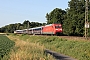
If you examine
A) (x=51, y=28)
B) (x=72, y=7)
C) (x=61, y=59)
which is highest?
(x=72, y=7)

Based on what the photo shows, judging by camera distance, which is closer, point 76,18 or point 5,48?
point 5,48

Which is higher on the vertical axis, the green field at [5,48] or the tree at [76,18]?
the tree at [76,18]

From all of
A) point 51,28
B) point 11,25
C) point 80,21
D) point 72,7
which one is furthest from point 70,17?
point 11,25

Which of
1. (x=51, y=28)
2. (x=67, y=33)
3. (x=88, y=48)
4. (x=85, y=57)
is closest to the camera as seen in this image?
(x=85, y=57)

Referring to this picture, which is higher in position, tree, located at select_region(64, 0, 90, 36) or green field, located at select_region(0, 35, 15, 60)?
tree, located at select_region(64, 0, 90, 36)

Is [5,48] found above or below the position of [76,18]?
below

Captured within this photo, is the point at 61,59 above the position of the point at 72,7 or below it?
below

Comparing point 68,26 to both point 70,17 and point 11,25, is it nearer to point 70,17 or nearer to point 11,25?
point 70,17

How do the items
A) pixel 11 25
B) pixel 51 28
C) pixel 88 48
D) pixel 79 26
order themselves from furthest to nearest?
pixel 11 25
pixel 79 26
pixel 51 28
pixel 88 48

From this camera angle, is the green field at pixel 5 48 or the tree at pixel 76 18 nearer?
the green field at pixel 5 48

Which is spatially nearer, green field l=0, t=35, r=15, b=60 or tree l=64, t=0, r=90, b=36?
green field l=0, t=35, r=15, b=60

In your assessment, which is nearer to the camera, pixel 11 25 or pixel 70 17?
pixel 70 17

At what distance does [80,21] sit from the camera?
59.5 meters

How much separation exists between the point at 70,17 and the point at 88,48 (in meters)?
45.2
